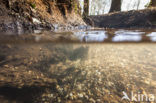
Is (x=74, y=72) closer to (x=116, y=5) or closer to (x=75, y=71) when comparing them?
(x=75, y=71)

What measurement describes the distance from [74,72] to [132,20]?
8336 mm

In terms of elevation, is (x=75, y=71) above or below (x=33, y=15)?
below

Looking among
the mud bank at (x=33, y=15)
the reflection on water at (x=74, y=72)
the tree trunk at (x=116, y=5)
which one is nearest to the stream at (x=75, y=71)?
the reflection on water at (x=74, y=72)

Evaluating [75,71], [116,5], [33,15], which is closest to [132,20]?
[116,5]

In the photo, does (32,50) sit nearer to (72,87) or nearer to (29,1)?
(72,87)

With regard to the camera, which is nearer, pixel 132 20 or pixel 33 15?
pixel 33 15

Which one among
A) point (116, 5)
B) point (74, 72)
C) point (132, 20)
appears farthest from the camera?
point (116, 5)

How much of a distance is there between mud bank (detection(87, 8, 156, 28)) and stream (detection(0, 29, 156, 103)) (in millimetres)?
5360

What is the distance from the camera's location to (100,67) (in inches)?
90.7

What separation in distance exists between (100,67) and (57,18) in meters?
3.52

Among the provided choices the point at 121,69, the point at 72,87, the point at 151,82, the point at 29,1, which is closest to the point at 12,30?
the point at 29,1

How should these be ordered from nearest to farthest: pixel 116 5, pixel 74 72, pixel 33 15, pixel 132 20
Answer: pixel 74 72 → pixel 33 15 → pixel 132 20 → pixel 116 5

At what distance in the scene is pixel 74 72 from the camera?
6.81 feet

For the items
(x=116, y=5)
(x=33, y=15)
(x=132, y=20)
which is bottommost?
(x=33, y=15)
